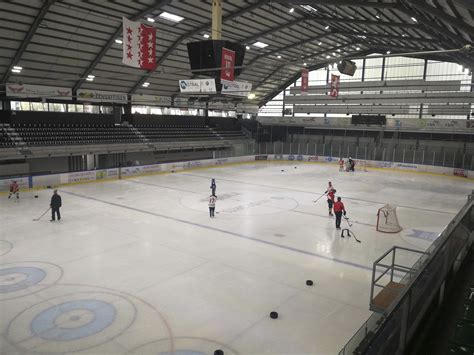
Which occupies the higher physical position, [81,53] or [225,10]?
[225,10]

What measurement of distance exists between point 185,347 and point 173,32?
2673cm

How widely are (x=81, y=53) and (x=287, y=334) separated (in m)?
26.8

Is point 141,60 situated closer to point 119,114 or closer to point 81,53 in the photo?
point 81,53

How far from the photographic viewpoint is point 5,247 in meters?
12.3

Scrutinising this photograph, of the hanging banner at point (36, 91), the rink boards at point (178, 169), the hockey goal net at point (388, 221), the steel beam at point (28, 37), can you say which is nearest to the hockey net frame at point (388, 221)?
the hockey goal net at point (388, 221)

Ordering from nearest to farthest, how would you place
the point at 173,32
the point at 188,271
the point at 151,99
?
the point at 188,271, the point at 173,32, the point at 151,99

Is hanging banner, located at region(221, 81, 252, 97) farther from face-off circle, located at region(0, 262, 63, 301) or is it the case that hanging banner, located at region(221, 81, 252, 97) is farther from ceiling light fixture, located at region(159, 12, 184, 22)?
face-off circle, located at region(0, 262, 63, 301)

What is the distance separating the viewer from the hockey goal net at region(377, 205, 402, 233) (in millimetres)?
15328

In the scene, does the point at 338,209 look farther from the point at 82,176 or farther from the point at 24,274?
the point at 82,176

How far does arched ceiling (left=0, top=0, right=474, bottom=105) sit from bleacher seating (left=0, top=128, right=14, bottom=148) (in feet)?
13.2

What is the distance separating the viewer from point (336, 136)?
4934cm

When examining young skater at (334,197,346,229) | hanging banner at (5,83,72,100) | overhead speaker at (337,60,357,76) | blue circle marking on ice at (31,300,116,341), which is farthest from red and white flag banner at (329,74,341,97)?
blue circle marking on ice at (31,300,116,341)

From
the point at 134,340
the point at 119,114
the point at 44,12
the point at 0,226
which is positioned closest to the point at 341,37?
the point at 119,114

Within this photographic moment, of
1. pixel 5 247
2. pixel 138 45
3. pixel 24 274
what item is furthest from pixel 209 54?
pixel 24 274
